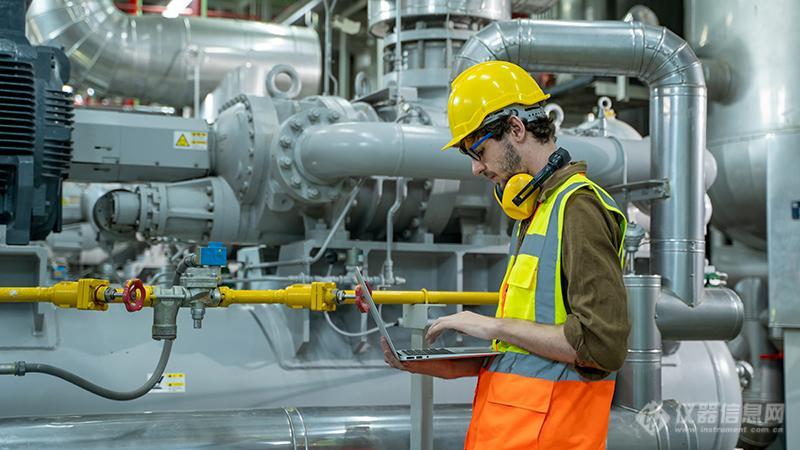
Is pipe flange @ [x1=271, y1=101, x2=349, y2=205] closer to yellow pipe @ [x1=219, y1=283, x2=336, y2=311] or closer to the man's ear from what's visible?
yellow pipe @ [x1=219, y1=283, x2=336, y2=311]

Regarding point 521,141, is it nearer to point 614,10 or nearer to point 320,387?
point 320,387

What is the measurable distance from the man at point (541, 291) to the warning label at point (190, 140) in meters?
2.30

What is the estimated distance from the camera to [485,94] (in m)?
1.86

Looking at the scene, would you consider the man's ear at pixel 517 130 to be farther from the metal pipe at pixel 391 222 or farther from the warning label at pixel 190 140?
the warning label at pixel 190 140

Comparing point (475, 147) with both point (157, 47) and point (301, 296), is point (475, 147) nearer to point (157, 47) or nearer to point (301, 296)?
point (301, 296)

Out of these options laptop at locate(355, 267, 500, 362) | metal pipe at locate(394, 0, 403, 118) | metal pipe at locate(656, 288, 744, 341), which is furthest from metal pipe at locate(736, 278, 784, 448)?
laptop at locate(355, 267, 500, 362)

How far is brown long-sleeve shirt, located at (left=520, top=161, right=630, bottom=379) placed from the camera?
1.64 meters

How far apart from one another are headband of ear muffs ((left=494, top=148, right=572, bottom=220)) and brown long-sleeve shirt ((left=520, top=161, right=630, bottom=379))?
9 centimetres

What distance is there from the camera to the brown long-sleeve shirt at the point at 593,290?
5.40 ft

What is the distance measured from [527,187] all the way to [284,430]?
1.38 meters

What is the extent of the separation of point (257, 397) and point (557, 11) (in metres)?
5.07

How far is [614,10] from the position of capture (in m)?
7.54

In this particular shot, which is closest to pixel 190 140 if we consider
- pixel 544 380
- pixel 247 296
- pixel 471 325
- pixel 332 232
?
pixel 332 232

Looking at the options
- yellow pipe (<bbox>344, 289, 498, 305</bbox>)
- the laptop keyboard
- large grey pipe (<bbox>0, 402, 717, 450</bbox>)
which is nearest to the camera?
the laptop keyboard
